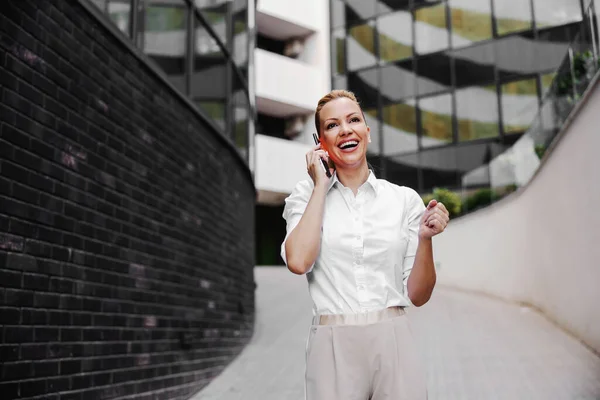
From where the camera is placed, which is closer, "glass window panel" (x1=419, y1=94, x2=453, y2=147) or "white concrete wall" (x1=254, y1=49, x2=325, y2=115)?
"glass window panel" (x1=419, y1=94, x2=453, y2=147)

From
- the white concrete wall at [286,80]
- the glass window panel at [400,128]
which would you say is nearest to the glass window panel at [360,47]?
the white concrete wall at [286,80]

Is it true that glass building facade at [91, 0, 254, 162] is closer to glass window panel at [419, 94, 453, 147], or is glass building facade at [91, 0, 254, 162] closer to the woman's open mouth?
the woman's open mouth

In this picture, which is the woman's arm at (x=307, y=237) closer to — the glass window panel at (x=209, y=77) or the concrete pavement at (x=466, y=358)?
the concrete pavement at (x=466, y=358)

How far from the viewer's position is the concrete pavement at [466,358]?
6.40 meters

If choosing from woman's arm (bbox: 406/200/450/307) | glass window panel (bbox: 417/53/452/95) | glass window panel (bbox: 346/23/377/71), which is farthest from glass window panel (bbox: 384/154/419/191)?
woman's arm (bbox: 406/200/450/307)

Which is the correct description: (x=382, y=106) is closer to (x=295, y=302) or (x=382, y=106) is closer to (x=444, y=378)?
(x=295, y=302)

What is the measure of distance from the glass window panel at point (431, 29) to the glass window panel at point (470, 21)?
31 centimetres

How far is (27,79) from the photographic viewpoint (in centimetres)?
349

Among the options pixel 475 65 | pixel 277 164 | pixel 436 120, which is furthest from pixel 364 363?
pixel 277 164

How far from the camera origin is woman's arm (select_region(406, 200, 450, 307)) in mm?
1871

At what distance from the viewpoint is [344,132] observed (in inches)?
78.6

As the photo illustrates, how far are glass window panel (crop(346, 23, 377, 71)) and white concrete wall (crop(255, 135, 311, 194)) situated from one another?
140 inches

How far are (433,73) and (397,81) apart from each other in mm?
1261

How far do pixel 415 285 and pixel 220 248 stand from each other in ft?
18.5
